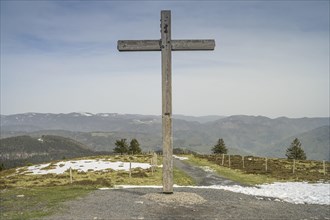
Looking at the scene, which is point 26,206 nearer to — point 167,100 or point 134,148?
point 167,100

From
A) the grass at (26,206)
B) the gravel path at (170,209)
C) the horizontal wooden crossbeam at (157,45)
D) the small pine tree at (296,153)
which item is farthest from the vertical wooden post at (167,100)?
the small pine tree at (296,153)

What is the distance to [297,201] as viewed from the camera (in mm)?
20500

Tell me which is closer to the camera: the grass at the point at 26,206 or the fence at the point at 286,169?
the grass at the point at 26,206

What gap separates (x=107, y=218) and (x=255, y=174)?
32302mm

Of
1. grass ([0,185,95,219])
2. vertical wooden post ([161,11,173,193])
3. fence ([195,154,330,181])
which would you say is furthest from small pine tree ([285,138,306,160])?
grass ([0,185,95,219])

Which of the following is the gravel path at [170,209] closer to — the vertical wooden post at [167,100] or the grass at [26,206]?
the grass at [26,206]

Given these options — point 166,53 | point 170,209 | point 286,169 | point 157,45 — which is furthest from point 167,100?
point 286,169

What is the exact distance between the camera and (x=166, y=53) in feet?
53.5

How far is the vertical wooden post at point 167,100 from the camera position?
1598 centimetres

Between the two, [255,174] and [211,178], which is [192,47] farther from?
[255,174]

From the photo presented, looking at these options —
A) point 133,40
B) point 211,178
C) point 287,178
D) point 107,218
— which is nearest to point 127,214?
point 107,218

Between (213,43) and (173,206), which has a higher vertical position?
(213,43)

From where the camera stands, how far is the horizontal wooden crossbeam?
16328 mm

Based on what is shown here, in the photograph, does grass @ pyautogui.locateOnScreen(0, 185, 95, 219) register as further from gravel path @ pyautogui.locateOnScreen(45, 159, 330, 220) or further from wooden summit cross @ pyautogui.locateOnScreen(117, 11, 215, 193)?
wooden summit cross @ pyautogui.locateOnScreen(117, 11, 215, 193)
